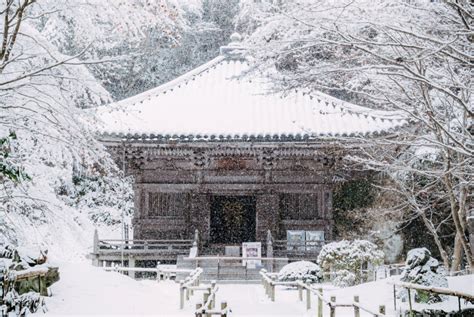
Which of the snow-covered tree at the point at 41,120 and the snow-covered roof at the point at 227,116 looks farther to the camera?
the snow-covered roof at the point at 227,116

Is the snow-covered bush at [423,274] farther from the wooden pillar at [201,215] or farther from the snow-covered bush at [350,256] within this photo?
the wooden pillar at [201,215]

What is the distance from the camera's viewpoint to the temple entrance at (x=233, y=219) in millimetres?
22406

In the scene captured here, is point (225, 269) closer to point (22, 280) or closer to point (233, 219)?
point (233, 219)

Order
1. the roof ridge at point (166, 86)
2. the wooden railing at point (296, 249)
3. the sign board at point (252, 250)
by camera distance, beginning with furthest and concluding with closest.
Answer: the roof ridge at point (166, 86) < the wooden railing at point (296, 249) < the sign board at point (252, 250)

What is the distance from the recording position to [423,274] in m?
10.1

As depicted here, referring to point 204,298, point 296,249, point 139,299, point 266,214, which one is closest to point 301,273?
point 296,249

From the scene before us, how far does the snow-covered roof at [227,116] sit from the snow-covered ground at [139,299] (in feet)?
18.4

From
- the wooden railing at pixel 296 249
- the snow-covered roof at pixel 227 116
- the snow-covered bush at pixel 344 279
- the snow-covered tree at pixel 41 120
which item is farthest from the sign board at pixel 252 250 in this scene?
the snow-covered tree at pixel 41 120

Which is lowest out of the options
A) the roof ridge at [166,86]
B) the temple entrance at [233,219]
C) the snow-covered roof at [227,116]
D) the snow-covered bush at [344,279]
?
the snow-covered bush at [344,279]

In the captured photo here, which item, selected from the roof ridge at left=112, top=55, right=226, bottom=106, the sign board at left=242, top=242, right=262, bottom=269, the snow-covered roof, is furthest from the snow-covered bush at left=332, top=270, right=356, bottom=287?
the roof ridge at left=112, top=55, right=226, bottom=106

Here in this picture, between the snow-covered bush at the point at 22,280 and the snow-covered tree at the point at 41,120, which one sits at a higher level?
the snow-covered tree at the point at 41,120

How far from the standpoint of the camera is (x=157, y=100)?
21266 mm

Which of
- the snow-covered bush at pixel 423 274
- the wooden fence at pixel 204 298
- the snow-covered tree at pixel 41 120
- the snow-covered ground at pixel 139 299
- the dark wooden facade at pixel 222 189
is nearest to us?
the wooden fence at pixel 204 298

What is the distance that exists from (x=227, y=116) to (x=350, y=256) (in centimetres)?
674
